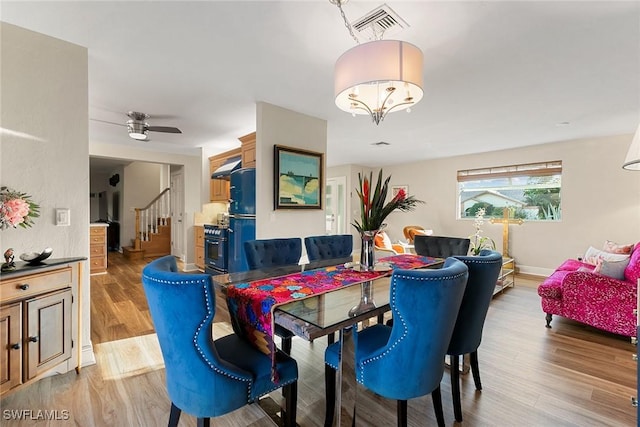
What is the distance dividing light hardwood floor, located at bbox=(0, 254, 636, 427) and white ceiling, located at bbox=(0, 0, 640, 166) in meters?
2.54

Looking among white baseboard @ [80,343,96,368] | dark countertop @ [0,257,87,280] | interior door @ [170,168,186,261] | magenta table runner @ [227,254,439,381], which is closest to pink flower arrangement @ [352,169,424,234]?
magenta table runner @ [227,254,439,381]

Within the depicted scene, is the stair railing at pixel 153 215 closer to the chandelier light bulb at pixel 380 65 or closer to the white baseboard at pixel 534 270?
the chandelier light bulb at pixel 380 65

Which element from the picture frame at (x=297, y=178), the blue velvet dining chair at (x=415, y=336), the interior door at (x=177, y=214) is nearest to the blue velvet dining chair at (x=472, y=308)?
the blue velvet dining chair at (x=415, y=336)

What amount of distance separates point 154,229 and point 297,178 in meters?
5.62

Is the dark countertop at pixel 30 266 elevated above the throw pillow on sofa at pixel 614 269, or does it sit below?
above

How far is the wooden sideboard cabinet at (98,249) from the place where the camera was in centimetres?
543

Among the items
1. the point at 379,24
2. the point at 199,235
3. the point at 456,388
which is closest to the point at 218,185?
the point at 199,235

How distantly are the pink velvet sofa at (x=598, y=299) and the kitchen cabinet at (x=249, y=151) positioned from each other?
3.89 metres

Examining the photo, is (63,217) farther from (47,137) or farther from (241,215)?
(241,215)

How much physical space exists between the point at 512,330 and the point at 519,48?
107 inches

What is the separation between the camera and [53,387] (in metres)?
1.99

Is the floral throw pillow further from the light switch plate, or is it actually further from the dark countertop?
the light switch plate

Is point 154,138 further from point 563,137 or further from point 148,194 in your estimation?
point 563,137

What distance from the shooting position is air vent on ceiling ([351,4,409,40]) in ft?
6.00
